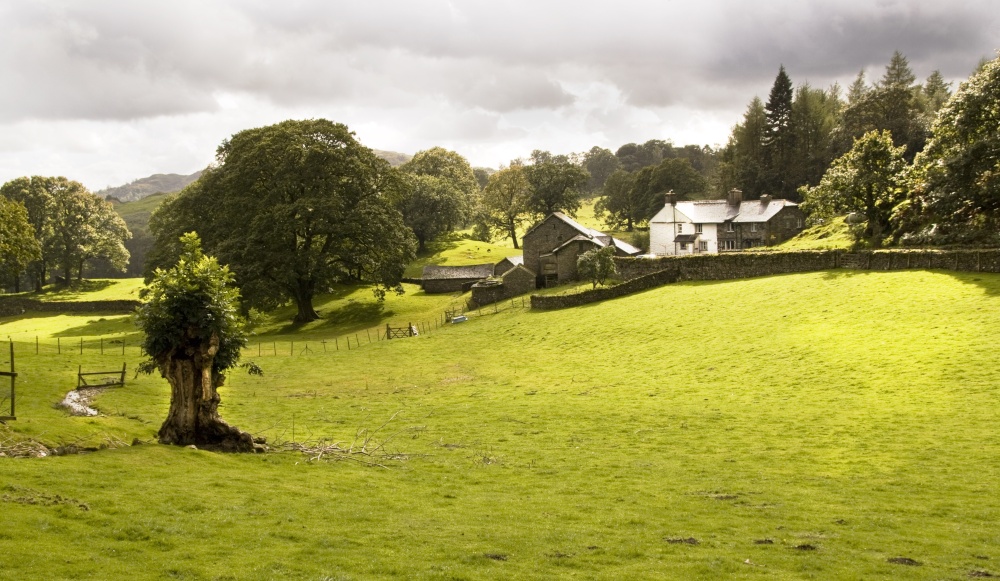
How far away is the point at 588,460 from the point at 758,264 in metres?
38.0

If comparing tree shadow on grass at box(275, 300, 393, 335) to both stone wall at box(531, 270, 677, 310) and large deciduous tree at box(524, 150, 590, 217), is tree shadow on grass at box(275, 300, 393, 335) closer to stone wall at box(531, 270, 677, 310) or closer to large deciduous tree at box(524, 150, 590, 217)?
stone wall at box(531, 270, 677, 310)

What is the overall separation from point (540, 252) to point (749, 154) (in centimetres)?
5323

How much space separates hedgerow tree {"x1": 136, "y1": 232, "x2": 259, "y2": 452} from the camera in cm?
2488

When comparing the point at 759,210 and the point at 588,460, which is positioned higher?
the point at 759,210

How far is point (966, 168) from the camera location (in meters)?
51.9

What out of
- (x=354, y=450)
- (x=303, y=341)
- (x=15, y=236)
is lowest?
(x=354, y=450)

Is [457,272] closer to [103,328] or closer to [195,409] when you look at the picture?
[103,328]

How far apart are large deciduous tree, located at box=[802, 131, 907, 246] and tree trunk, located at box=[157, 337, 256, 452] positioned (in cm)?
5274

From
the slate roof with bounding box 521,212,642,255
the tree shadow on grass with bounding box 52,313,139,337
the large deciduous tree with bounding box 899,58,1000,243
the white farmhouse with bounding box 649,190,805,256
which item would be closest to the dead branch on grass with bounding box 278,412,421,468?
the large deciduous tree with bounding box 899,58,1000,243

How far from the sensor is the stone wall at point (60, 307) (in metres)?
88.1

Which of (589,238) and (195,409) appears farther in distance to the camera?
(589,238)

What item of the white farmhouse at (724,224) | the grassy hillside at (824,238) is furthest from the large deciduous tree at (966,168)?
the white farmhouse at (724,224)

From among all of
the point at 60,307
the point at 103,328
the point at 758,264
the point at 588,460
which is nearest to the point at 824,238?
the point at 758,264

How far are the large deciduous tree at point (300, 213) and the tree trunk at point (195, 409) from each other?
3802 centimetres
